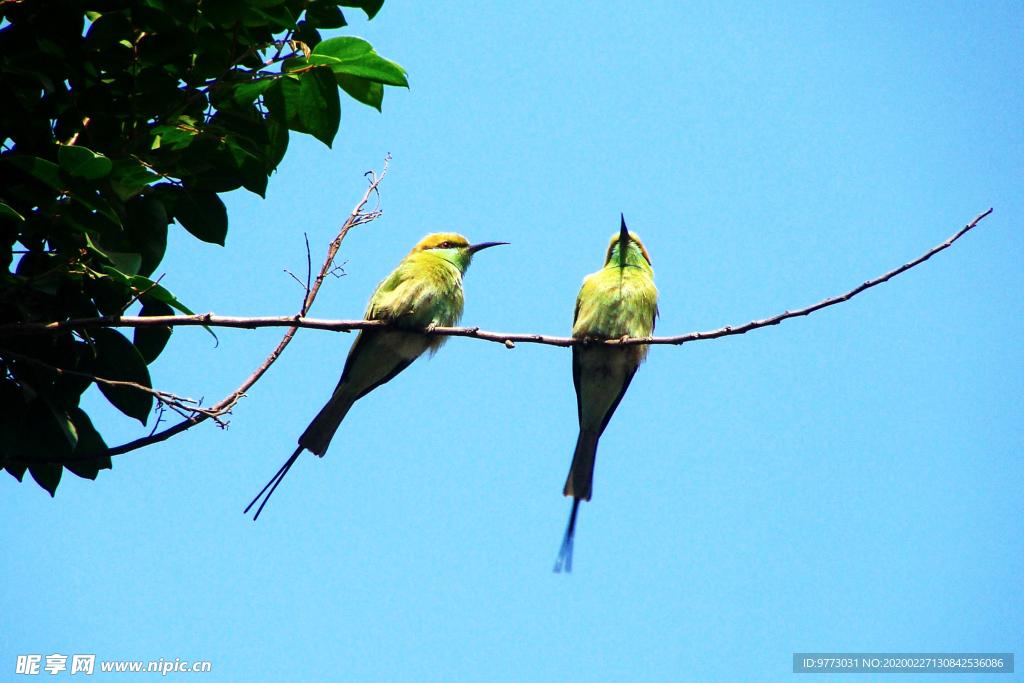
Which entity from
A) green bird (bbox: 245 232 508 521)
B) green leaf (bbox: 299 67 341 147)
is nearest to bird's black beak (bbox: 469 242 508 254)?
green bird (bbox: 245 232 508 521)

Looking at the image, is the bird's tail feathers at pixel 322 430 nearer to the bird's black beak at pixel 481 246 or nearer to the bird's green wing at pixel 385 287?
the bird's green wing at pixel 385 287

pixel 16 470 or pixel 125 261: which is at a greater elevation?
pixel 125 261

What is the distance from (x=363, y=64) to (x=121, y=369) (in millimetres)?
1177

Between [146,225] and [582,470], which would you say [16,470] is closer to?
[146,225]

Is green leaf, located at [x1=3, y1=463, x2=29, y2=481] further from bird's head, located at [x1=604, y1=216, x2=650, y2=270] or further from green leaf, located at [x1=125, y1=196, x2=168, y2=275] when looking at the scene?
bird's head, located at [x1=604, y1=216, x2=650, y2=270]

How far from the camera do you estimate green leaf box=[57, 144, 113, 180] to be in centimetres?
188

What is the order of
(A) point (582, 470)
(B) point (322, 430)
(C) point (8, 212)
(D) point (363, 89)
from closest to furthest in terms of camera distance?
(C) point (8, 212) < (D) point (363, 89) < (B) point (322, 430) < (A) point (582, 470)

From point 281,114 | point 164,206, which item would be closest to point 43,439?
point 164,206

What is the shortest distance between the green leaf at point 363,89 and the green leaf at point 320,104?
4.3 inches

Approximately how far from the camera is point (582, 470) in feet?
13.4

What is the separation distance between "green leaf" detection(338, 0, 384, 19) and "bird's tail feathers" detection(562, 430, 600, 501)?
2.44 meters

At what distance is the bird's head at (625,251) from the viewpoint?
4.73 m

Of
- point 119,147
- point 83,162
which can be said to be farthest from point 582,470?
point 83,162

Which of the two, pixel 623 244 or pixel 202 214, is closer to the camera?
pixel 202 214
